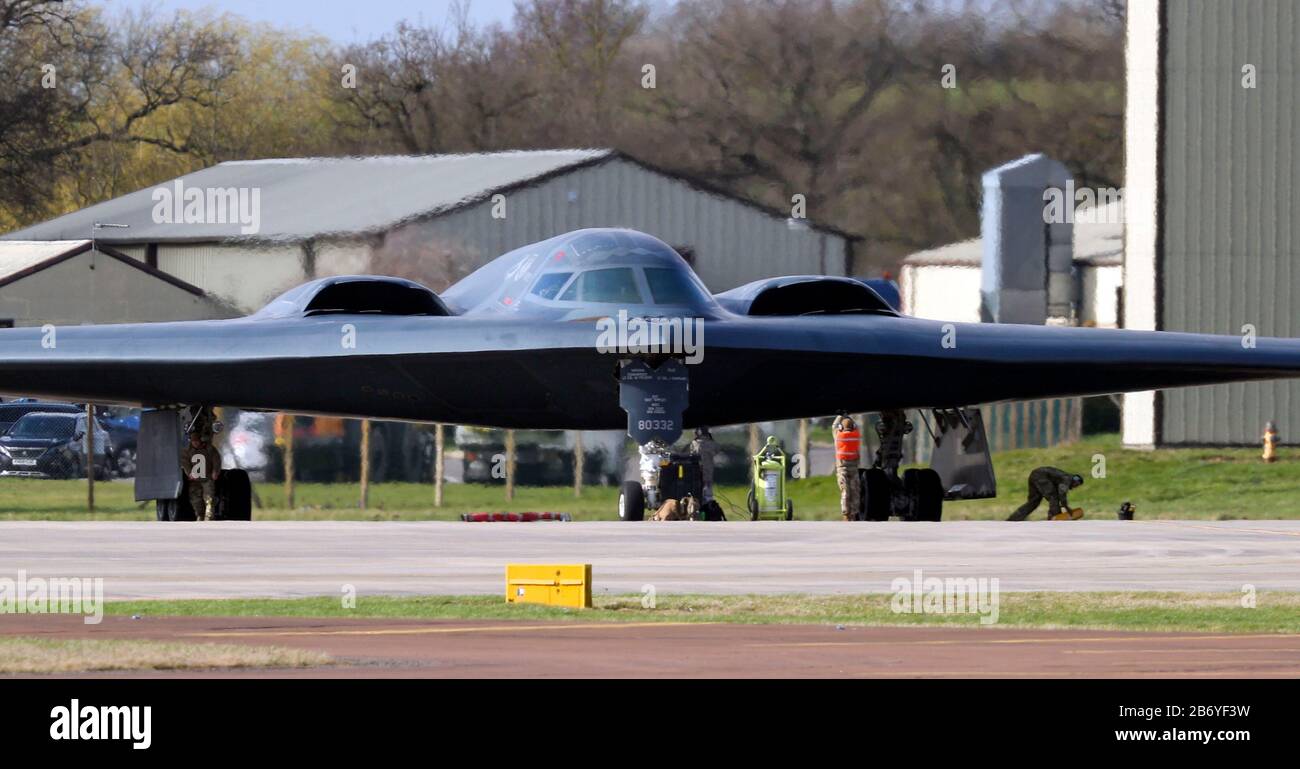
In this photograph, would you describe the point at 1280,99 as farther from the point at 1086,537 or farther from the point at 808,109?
the point at 1086,537

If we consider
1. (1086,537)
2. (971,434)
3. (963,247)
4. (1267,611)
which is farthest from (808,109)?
(1267,611)

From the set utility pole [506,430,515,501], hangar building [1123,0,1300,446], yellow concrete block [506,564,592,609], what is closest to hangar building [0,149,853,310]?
utility pole [506,430,515,501]

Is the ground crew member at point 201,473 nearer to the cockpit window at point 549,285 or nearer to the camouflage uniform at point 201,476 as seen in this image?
the camouflage uniform at point 201,476

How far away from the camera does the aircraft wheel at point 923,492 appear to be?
21016mm

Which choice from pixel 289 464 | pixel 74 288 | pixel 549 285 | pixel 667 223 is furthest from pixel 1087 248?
pixel 549 285

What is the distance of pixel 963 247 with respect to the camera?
40.5m

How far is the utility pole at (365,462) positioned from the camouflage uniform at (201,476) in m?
6.09

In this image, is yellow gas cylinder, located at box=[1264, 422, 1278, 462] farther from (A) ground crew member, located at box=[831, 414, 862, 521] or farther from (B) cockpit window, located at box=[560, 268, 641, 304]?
(B) cockpit window, located at box=[560, 268, 641, 304]

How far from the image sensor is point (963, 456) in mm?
21734

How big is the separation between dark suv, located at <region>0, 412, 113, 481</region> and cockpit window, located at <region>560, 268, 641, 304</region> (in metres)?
12.5

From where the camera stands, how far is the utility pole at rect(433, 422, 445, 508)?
2705 cm

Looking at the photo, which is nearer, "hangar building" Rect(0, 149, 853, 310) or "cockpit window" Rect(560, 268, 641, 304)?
"cockpit window" Rect(560, 268, 641, 304)
